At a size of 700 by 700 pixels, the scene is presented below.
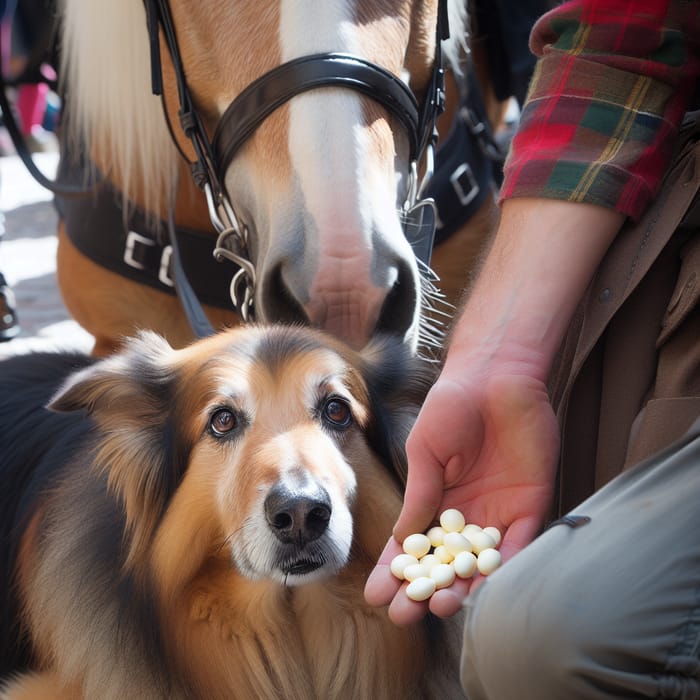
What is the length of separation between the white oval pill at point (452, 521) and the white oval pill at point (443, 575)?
91mm

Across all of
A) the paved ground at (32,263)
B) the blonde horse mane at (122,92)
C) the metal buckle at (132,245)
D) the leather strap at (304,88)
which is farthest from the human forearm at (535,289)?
the paved ground at (32,263)

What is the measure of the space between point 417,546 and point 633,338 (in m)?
0.46

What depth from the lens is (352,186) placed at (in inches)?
88.1

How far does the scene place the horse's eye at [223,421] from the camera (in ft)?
7.15

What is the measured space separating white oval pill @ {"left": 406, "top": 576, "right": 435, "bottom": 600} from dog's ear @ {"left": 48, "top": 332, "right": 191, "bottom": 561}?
818 millimetres

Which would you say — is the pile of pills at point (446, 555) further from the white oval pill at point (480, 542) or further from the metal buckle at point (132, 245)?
the metal buckle at point (132, 245)

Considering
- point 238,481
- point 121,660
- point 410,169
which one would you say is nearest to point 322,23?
point 410,169

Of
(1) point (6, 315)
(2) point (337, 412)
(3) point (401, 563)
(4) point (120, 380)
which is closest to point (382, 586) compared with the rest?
(3) point (401, 563)

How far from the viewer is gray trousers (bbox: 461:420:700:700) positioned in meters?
1.23

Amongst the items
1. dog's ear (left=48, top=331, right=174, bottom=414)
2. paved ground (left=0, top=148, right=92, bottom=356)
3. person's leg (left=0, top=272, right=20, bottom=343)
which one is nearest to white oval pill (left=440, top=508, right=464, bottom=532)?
dog's ear (left=48, top=331, right=174, bottom=414)

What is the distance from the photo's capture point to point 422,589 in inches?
61.6

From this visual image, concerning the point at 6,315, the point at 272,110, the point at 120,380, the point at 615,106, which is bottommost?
the point at 6,315

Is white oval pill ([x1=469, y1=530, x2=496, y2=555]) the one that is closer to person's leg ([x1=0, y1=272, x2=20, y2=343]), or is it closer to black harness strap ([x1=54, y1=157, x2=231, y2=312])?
black harness strap ([x1=54, y1=157, x2=231, y2=312])

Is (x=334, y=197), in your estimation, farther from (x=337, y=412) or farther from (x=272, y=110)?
(x=337, y=412)
